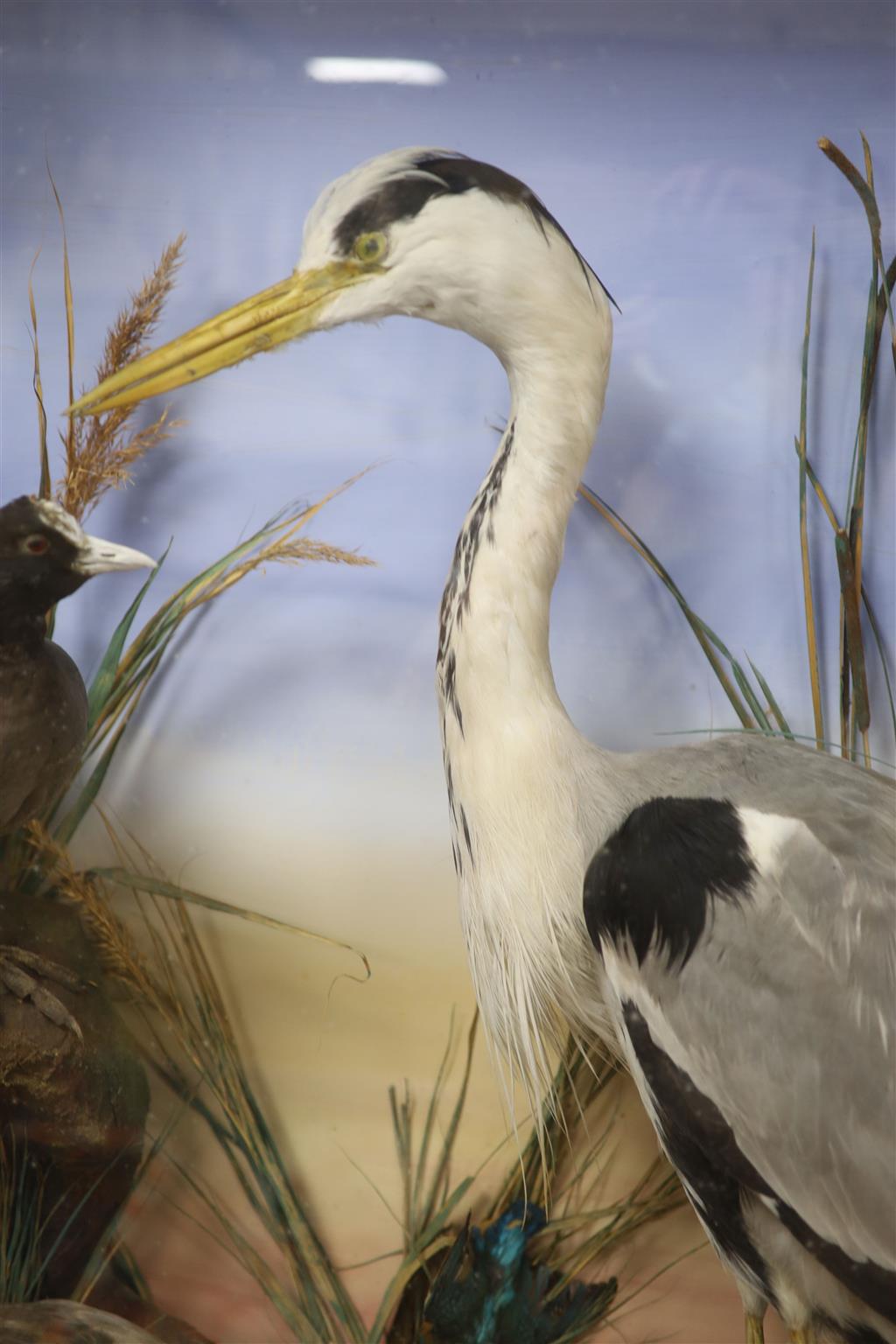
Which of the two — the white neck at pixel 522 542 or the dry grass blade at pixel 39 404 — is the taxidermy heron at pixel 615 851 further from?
the dry grass blade at pixel 39 404

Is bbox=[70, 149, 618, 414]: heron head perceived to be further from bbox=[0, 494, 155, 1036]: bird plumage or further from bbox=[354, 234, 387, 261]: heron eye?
bbox=[0, 494, 155, 1036]: bird plumage

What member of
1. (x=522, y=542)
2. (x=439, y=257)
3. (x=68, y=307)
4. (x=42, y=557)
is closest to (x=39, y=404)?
(x=68, y=307)

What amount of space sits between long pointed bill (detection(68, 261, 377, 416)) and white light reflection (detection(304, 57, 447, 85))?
46 centimetres

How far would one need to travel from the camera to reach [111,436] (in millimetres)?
1197

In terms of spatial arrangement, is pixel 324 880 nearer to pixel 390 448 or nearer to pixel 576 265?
pixel 390 448

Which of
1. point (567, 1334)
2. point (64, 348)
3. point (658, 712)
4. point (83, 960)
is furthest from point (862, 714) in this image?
point (64, 348)

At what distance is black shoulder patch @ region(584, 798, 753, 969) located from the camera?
0.82 metres

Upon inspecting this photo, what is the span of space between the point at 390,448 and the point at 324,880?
54cm

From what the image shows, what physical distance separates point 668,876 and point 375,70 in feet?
3.42

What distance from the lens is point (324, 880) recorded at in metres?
1.25

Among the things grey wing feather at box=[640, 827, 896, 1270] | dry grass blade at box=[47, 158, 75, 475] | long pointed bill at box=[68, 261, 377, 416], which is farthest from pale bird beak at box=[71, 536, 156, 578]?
grey wing feather at box=[640, 827, 896, 1270]

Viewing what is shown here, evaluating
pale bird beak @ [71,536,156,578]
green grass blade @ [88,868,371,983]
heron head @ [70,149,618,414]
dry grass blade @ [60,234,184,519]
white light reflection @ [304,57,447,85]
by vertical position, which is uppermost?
white light reflection @ [304,57,447,85]

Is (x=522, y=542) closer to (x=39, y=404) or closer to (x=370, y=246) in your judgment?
(x=370, y=246)

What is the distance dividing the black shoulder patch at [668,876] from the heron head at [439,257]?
Result: 0.45 meters
